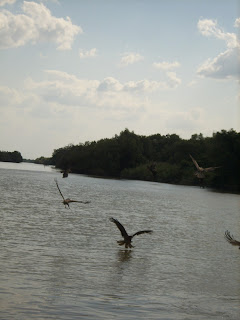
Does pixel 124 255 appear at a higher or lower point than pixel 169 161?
lower

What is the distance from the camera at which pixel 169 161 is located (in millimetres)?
117625

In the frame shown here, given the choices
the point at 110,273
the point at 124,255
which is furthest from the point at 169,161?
the point at 110,273

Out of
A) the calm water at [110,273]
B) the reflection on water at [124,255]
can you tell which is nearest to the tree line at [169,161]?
the calm water at [110,273]

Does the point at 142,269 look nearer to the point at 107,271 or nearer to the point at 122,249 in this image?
the point at 107,271

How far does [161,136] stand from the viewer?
175750 millimetres

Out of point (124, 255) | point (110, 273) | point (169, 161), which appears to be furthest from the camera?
point (169, 161)

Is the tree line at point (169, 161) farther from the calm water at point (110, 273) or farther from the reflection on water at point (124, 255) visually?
the reflection on water at point (124, 255)

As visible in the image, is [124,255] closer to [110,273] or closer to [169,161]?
[110,273]

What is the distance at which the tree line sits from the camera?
262ft

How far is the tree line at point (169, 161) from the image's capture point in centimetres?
7981

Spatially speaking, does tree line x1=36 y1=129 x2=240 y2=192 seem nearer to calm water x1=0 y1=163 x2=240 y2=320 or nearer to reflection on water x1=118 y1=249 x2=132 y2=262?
calm water x1=0 y1=163 x2=240 y2=320

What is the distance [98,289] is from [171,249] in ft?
23.8

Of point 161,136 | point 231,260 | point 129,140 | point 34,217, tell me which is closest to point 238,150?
point 129,140

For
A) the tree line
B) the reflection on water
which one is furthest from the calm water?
the tree line
